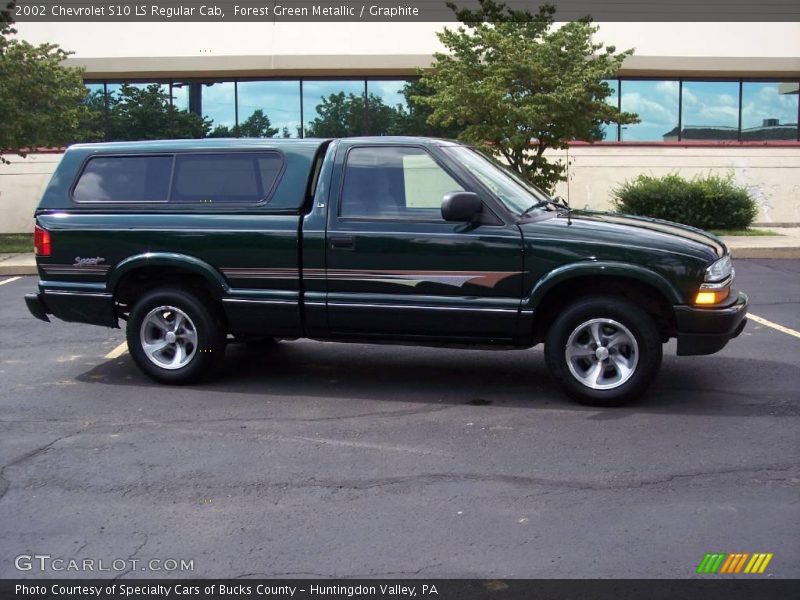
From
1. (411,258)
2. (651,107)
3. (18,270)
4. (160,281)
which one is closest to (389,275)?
(411,258)

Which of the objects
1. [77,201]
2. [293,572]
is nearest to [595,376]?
[293,572]

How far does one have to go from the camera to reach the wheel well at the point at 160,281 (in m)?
7.09

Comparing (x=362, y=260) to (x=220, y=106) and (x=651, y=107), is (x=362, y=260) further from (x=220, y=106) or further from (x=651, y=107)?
(x=651, y=107)

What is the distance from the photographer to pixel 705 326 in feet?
20.0

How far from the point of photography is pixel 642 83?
70.9 feet

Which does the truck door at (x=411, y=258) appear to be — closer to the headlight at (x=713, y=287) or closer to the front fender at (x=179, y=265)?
the front fender at (x=179, y=265)

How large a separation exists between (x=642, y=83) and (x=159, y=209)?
1711 cm

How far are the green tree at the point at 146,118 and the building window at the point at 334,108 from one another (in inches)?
96.7

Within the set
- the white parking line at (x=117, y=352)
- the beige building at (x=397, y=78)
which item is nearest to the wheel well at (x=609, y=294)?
the white parking line at (x=117, y=352)

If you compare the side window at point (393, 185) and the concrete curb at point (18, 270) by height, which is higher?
the side window at point (393, 185)

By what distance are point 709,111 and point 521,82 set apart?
7.44 m

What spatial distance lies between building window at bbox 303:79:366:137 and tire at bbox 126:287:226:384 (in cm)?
1453

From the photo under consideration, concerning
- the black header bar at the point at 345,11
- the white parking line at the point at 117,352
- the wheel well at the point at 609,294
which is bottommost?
the white parking line at the point at 117,352
